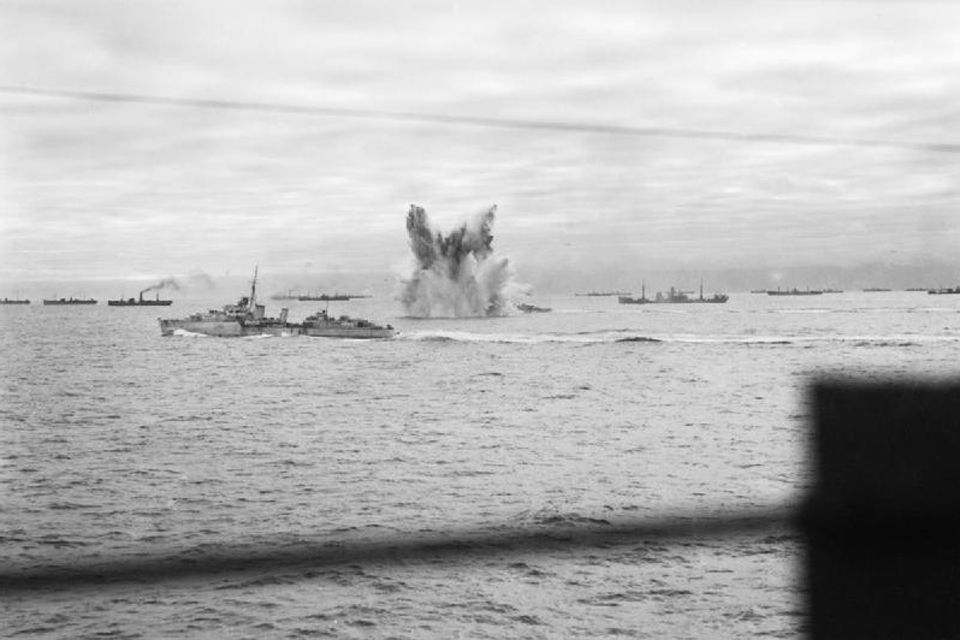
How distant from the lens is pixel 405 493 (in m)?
25.5

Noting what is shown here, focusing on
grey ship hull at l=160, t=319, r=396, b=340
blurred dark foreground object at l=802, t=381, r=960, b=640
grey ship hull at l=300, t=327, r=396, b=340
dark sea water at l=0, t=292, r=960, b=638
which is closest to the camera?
blurred dark foreground object at l=802, t=381, r=960, b=640

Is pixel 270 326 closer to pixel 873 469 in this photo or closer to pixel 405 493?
pixel 405 493

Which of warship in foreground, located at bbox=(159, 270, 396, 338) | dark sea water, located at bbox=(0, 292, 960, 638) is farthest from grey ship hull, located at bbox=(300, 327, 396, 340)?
dark sea water, located at bbox=(0, 292, 960, 638)

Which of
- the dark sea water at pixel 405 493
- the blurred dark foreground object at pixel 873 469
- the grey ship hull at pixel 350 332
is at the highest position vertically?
the blurred dark foreground object at pixel 873 469

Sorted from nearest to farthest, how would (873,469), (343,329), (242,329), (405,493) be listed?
(873,469) < (405,493) < (343,329) < (242,329)

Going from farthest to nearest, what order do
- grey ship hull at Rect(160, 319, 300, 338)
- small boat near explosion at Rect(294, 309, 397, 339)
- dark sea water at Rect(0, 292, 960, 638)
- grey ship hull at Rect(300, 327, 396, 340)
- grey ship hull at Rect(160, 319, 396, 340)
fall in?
grey ship hull at Rect(160, 319, 300, 338), grey ship hull at Rect(160, 319, 396, 340), small boat near explosion at Rect(294, 309, 397, 339), grey ship hull at Rect(300, 327, 396, 340), dark sea water at Rect(0, 292, 960, 638)

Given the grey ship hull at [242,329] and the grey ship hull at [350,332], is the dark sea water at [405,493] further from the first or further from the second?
the grey ship hull at [242,329]

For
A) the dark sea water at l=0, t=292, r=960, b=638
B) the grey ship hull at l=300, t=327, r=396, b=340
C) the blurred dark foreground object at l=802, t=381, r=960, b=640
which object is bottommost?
the dark sea water at l=0, t=292, r=960, b=638

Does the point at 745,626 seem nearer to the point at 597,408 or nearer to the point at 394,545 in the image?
the point at 394,545

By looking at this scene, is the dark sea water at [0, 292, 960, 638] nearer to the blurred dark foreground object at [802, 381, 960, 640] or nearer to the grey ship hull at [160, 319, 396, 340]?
the blurred dark foreground object at [802, 381, 960, 640]

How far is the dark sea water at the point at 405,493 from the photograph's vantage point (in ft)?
51.3

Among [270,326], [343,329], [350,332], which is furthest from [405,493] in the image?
[270,326]

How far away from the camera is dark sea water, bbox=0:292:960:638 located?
1564cm

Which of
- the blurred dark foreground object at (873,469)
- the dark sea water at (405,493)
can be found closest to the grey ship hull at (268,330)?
the dark sea water at (405,493)
